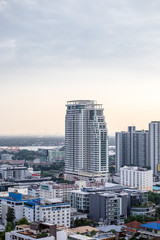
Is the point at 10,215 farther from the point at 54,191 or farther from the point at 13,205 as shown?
the point at 54,191

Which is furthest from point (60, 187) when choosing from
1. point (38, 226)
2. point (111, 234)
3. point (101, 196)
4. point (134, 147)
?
point (134, 147)

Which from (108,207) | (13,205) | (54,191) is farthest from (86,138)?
(13,205)

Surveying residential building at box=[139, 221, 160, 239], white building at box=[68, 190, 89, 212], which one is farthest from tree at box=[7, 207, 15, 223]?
residential building at box=[139, 221, 160, 239]

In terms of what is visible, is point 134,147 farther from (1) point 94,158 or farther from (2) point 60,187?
(2) point 60,187

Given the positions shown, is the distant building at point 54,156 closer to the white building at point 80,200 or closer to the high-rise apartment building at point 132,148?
the high-rise apartment building at point 132,148

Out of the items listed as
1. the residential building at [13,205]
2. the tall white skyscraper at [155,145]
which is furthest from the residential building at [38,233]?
the tall white skyscraper at [155,145]

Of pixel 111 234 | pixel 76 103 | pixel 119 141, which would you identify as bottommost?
pixel 111 234

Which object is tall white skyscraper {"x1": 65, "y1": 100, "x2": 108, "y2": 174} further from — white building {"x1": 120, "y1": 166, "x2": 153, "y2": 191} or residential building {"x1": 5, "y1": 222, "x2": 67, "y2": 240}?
residential building {"x1": 5, "y1": 222, "x2": 67, "y2": 240}
